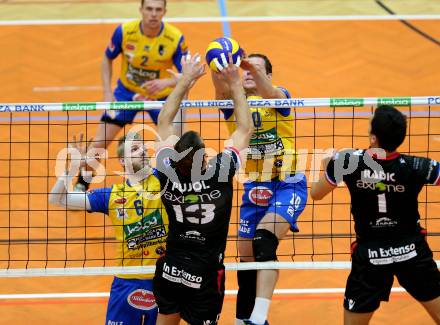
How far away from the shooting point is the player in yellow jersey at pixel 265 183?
27.7 ft

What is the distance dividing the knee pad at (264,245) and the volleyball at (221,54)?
1.61 meters

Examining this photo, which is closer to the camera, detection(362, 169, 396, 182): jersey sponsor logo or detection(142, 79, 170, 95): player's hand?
detection(362, 169, 396, 182): jersey sponsor logo

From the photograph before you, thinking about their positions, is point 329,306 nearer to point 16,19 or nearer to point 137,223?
point 137,223

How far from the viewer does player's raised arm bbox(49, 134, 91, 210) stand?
7.99 meters

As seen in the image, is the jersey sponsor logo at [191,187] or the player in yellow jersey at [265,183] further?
the player in yellow jersey at [265,183]

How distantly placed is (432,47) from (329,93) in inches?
117

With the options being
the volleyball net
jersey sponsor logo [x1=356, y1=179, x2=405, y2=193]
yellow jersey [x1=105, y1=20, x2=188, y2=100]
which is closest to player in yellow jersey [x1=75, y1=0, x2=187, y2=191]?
yellow jersey [x1=105, y1=20, x2=188, y2=100]

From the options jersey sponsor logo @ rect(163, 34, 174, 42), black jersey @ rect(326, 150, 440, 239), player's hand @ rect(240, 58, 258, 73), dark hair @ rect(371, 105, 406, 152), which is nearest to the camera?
dark hair @ rect(371, 105, 406, 152)

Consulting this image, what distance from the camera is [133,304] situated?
7824 millimetres

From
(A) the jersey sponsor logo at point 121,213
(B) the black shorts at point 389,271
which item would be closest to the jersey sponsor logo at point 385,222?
(B) the black shorts at point 389,271

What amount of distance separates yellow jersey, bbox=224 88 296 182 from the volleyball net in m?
0.18

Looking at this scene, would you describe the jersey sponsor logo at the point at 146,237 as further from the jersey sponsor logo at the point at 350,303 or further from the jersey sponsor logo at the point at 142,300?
the jersey sponsor logo at the point at 350,303

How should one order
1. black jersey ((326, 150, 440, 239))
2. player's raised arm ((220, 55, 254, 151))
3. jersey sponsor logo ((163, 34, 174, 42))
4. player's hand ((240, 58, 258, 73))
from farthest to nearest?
jersey sponsor logo ((163, 34, 174, 42)) → player's hand ((240, 58, 258, 73)) → player's raised arm ((220, 55, 254, 151)) → black jersey ((326, 150, 440, 239))

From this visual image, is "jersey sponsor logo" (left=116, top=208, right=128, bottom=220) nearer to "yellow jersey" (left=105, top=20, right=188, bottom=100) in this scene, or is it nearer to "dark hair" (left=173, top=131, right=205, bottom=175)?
"dark hair" (left=173, top=131, right=205, bottom=175)
